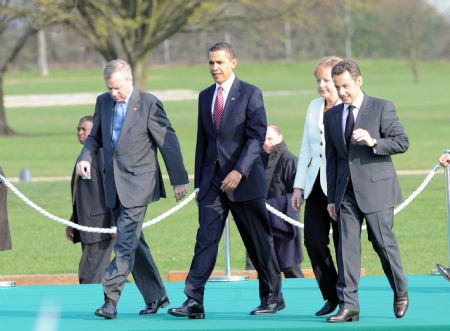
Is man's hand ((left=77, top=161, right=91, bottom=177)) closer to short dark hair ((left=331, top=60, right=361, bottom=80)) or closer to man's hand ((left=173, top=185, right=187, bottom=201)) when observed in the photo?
man's hand ((left=173, top=185, right=187, bottom=201))

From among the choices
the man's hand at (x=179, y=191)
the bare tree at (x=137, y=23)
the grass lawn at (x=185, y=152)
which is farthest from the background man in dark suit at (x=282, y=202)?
the bare tree at (x=137, y=23)

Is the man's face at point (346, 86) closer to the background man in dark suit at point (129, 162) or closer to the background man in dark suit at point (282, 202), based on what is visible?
the background man in dark suit at point (129, 162)

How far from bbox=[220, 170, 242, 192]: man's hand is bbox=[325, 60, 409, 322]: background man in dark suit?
2.02 ft

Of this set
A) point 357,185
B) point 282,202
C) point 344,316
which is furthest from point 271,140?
point 344,316

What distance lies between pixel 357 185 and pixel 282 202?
3.77 meters

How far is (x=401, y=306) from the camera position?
8641mm

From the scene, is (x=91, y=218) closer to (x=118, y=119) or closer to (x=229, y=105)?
(x=118, y=119)

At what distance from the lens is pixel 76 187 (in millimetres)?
11766

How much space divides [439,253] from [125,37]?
70.0 feet

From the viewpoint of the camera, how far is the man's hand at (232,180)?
8703 millimetres

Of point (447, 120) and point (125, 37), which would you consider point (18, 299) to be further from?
point (447, 120)

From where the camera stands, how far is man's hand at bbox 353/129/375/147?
8109mm

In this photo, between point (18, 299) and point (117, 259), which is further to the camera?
Result: point (18, 299)

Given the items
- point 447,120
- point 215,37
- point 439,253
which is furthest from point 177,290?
point 215,37
